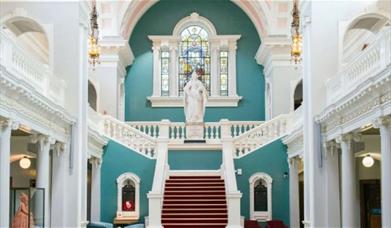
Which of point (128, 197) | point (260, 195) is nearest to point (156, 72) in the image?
point (128, 197)

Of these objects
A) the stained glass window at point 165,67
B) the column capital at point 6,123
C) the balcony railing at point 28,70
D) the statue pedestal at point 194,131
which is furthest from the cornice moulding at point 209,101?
the column capital at point 6,123

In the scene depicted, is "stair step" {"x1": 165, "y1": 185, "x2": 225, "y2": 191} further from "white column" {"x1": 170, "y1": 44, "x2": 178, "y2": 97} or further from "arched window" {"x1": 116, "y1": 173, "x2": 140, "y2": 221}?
"white column" {"x1": 170, "y1": 44, "x2": 178, "y2": 97}

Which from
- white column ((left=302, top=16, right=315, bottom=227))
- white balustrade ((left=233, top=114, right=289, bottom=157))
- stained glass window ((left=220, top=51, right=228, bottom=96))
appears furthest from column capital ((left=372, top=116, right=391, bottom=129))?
stained glass window ((left=220, top=51, right=228, bottom=96))

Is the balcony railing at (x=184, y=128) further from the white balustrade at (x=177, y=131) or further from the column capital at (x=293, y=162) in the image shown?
the column capital at (x=293, y=162)

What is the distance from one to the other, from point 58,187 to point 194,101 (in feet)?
34.1

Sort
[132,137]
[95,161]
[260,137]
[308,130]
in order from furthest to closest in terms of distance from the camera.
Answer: [260,137] → [132,137] → [95,161] → [308,130]

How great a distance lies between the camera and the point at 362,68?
56.2ft

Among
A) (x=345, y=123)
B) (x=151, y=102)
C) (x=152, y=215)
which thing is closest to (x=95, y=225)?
(x=152, y=215)

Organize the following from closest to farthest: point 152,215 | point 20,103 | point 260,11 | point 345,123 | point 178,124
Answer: point 20,103
point 345,123
point 152,215
point 178,124
point 260,11

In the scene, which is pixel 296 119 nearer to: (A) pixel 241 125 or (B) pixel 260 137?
(B) pixel 260 137

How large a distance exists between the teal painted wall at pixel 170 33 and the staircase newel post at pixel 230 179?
5613mm

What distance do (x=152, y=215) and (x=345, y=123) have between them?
7.62 meters

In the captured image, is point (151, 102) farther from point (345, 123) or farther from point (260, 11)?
point (345, 123)

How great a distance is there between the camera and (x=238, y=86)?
34406mm
